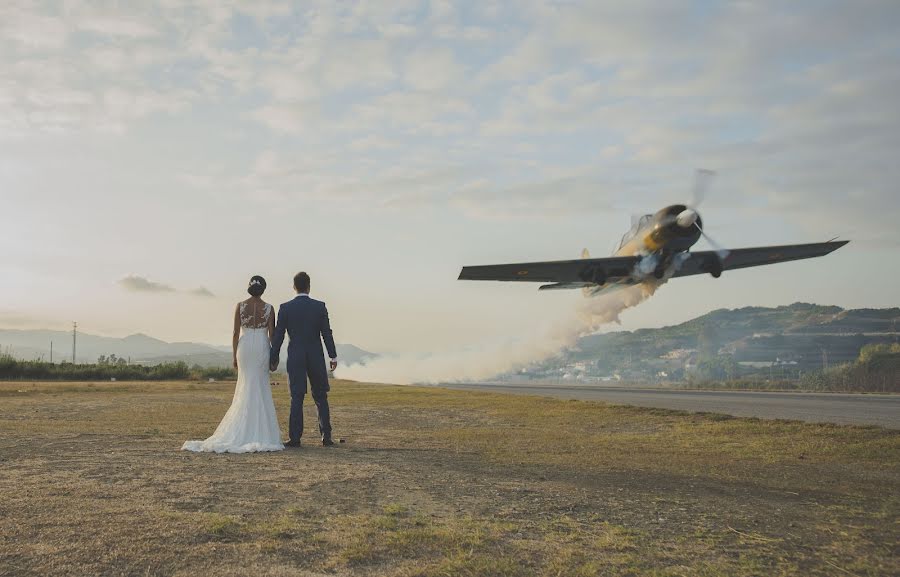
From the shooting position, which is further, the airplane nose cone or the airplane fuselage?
the airplane fuselage

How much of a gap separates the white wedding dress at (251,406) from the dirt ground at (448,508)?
0.52 meters

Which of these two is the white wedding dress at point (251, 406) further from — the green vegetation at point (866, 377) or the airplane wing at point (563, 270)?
the green vegetation at point (866, 377)

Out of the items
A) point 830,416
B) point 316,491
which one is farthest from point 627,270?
point 316,491

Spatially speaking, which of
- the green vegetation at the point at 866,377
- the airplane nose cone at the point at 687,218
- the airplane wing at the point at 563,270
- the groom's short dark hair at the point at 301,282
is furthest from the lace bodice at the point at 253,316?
the green vegetation at the point at 866,377

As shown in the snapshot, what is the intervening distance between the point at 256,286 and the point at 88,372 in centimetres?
6210

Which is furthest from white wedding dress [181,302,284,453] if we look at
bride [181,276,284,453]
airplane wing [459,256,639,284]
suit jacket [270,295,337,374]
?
airplane wing [459,256,639,284]

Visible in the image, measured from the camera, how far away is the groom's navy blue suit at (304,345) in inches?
410

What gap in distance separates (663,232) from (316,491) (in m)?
26.1

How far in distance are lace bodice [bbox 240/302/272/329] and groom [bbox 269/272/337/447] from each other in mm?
242

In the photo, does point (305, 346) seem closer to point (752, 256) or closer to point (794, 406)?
point (794, 406)

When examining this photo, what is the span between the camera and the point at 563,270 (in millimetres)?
34219

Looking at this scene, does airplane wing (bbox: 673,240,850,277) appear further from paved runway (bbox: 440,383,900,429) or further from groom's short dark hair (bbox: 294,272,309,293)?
groom's short dark hair (bbox: 294,272,309,293)

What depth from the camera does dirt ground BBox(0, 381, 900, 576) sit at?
13.8ft

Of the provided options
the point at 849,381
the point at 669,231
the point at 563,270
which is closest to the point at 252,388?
the point at 669,231
